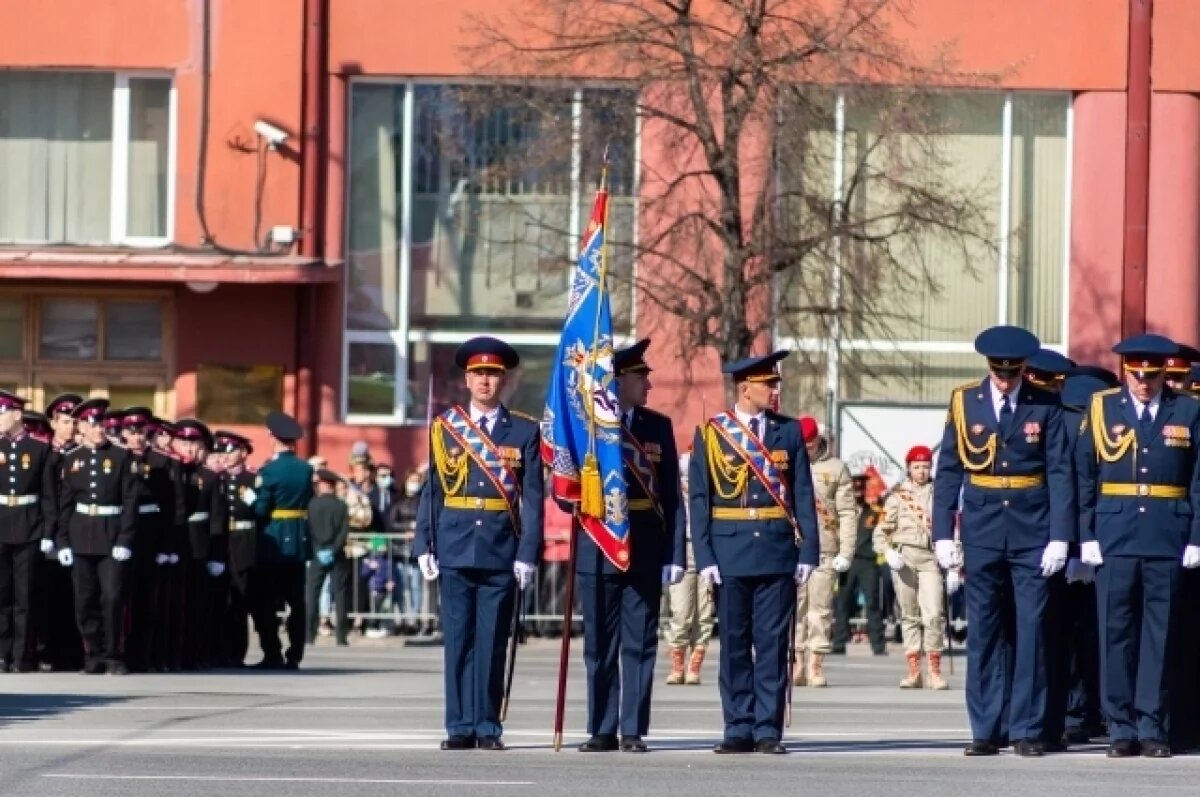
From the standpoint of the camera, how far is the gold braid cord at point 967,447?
15.4 m

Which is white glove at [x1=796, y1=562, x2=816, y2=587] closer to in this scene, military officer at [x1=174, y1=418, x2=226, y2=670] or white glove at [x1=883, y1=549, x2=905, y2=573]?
white glove at [x1=883, y1=549, x2=905, y2=573]

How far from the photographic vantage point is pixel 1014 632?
1544 cm

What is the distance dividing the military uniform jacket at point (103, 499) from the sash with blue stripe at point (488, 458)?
689 cm

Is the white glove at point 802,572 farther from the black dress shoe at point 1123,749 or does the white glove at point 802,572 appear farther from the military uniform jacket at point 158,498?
the military uniform jacket at point 158,498

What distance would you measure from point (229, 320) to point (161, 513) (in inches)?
389

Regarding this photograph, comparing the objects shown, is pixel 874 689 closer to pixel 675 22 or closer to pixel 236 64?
pixel 675 22

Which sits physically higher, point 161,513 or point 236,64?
point 236,64

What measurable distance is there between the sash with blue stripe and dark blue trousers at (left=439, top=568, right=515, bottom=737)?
0.37 meters

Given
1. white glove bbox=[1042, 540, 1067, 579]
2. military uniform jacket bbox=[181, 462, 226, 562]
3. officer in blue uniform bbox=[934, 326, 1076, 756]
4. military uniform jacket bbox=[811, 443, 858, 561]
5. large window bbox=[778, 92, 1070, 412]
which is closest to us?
white glove bbox=[1042, 540, 1067, 579]

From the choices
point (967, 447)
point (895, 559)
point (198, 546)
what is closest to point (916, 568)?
point (895, 559)

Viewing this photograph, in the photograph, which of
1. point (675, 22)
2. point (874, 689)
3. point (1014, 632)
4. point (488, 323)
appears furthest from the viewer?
point (488, 323)

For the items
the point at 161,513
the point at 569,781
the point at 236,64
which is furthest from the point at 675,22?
the point at 569,781

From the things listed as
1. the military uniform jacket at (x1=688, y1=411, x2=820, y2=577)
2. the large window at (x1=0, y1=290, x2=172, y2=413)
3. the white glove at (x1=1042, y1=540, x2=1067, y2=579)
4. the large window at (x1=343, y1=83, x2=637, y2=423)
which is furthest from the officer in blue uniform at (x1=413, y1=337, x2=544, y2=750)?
the large window at (x1=0, y1=290, x2=172, y2=413)

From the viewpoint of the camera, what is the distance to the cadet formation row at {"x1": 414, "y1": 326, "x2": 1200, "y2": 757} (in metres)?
15.3
